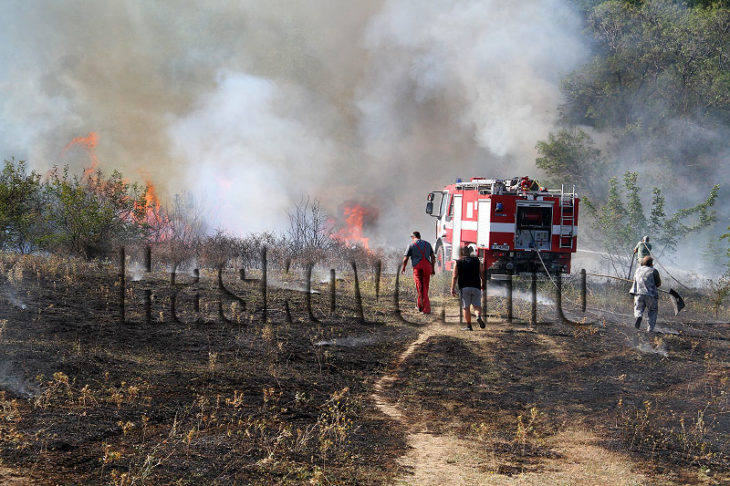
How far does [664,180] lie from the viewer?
997 inches

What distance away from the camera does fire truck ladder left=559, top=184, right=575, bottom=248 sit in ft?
52.0

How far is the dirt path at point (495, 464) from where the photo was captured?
5.47 metres

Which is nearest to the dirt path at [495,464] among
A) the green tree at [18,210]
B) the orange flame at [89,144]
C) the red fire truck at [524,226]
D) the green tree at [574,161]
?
the red fire truck at [524,226]

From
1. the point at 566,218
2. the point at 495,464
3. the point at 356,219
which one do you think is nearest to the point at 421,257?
the point at 566,218

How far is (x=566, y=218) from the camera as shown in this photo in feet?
52.0

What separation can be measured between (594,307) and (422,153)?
21335 millimetres

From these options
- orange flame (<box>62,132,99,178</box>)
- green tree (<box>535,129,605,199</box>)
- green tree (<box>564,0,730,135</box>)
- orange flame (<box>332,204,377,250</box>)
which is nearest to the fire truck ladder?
green tree (<box>535,129,605,199</box>)

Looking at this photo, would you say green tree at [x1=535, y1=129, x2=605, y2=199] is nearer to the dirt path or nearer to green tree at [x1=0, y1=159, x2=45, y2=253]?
green tree at [x1=0, y1=159, x2=45, y2=253]

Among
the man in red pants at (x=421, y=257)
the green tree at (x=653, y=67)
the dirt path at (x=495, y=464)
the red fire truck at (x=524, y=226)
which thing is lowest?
the dirt path at (x=495, y=464)

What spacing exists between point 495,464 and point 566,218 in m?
11.0

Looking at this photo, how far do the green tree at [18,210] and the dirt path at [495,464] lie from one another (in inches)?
479

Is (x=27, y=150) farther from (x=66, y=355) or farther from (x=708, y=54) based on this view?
(x=708, y=54)

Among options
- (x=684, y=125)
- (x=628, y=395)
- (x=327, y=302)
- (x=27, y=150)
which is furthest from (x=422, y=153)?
(x=628, y=395)

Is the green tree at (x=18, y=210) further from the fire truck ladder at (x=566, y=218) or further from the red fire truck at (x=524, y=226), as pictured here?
the fire truck ladder at (x=566, y=218)
